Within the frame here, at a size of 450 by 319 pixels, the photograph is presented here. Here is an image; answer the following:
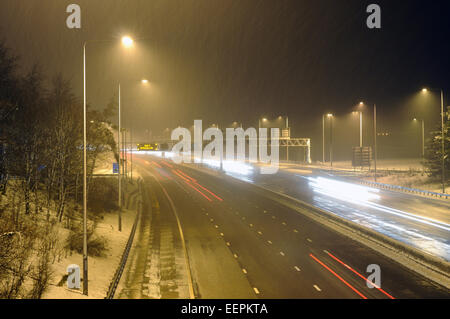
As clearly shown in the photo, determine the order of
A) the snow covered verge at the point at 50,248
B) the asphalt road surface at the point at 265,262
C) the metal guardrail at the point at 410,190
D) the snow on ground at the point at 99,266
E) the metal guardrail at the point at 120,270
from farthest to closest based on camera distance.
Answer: the metal guardrail at the point at 410,190, the metal guardrail at the point at 120,270, the asphalt road surface at the point at 265,262, the snow on ground at the point at 99,266, the snow covered verge at the point at 50,248

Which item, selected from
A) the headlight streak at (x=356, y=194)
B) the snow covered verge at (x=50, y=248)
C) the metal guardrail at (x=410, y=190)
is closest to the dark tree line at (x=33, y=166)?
the snow covered verge at (x=50, y=248)

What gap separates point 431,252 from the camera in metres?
18.8

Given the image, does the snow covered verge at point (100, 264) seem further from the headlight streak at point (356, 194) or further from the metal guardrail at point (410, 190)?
the metal guardrail at point (410, 190)

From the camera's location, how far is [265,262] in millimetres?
18109

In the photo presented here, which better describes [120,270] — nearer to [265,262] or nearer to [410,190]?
[265,262]

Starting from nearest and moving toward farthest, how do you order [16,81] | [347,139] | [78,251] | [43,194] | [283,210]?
[78,251], [16,81], [43,194], [283,210], [347,139]

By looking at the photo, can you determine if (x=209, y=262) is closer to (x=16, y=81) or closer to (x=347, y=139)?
(x=16, y=81)

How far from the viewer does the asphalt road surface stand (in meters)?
14.4

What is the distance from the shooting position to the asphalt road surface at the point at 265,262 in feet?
47.2

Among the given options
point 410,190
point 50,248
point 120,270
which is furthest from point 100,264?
point 410,190

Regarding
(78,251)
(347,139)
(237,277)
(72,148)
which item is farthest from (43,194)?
(347,139)
